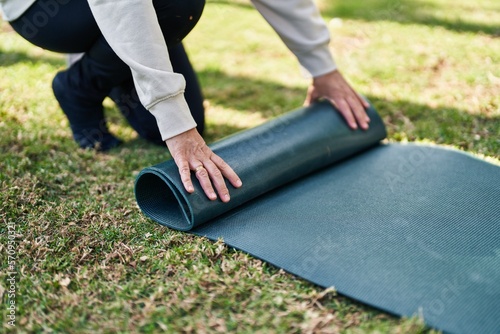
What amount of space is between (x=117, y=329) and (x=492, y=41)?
339cm

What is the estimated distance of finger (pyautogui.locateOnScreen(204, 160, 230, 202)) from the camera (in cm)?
188

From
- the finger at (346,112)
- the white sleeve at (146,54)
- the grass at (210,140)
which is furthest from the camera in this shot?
the finger at (346,112)

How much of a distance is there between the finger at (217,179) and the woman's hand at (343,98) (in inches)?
30.1

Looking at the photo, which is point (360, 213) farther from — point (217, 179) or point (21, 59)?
point (21, 59)

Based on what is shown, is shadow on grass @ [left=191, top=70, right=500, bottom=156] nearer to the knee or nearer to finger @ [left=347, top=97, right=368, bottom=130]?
finger @ [left=347, top=97, right=368, bottom=130]

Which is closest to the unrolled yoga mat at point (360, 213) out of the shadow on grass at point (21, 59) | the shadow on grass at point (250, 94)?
the shadow on grass at point (250, 94)

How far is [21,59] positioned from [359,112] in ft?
7.88

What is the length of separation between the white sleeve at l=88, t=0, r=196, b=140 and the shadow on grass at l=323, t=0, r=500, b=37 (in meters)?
2.98

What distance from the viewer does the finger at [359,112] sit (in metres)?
2.43

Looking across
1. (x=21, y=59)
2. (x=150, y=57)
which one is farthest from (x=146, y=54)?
(x=21, y=59)

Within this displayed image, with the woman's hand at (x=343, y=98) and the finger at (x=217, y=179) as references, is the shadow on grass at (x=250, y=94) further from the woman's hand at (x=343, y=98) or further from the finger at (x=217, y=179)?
the finger at (x=217, y=179)

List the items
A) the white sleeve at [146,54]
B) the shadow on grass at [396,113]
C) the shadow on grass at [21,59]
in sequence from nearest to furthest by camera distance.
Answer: the white sleeve at [146,54] < the shadow on grass at [396,113] < the shadow on grass at [21,59]

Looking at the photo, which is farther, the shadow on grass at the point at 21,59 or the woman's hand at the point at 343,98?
the shadow on grass at the point at 21,59

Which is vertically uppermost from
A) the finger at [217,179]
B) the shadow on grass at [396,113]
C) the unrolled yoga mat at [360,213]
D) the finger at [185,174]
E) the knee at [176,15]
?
the knee at [176,15]
